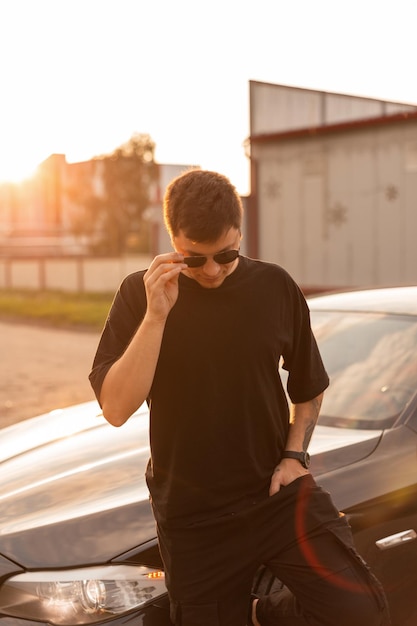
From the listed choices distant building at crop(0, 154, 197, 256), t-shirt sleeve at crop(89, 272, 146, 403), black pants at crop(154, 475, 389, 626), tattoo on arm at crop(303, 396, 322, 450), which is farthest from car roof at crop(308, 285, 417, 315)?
distant building at crop(0, 154, 197, 256)

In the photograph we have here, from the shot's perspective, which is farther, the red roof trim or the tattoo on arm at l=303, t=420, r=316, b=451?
the red roof trim

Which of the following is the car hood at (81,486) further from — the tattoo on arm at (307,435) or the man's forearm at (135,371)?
the man's forearm at (135,371)

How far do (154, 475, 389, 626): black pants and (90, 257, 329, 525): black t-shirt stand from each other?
5 centimetres

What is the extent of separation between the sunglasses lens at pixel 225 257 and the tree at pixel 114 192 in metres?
44.4

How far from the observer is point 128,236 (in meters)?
48.2

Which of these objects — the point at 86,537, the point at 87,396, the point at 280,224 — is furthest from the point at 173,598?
the point at 280,224

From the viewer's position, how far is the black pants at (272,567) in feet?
6.63

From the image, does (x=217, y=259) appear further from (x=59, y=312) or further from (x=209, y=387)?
(x=59, y=312)

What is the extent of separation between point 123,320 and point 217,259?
307 mm

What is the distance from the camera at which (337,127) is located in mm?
14016

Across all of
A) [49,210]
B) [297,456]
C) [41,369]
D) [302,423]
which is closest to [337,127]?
[41,369]

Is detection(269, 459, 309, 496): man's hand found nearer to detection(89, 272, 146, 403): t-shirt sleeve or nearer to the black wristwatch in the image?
the black wristwatch

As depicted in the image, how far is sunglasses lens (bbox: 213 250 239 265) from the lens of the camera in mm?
1986

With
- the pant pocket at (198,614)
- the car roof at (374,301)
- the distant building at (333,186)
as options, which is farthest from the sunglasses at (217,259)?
the distant building at (333,186)
